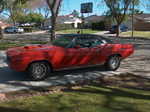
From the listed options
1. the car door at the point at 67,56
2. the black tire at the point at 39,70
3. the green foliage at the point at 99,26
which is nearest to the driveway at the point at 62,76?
the black tire at the point at 39,70

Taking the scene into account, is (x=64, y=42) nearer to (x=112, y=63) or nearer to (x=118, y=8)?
(x=112, y=63)

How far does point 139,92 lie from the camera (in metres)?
6.43

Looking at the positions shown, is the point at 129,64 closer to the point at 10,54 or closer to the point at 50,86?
the point at 50,86

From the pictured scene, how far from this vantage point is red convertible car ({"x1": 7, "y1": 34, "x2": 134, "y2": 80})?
7312 millimetres

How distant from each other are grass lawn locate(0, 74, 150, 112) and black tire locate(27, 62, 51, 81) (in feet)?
4.81

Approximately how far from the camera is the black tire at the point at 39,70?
7453mm

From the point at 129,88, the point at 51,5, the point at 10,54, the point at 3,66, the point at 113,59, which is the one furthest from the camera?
the point at 51,5

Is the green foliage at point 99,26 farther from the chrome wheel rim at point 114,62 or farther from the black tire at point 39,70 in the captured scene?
the black tire at point 39,70

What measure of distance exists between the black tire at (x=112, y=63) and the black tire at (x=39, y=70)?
245 centimetres

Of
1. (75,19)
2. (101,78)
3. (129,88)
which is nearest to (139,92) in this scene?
(129,88)

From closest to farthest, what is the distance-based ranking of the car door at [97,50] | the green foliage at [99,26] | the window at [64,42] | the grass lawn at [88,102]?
the grass lawn at [88,102]
the window at [64,42]
the car door at [97,50]
the green foliage at [99,26]

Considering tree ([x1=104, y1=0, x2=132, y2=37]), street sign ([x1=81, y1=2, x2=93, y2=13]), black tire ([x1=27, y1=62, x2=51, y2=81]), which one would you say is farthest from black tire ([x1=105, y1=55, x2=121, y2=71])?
tree ([x1=104, y1=0, x2=132, y2=37])

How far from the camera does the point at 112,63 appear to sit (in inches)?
360

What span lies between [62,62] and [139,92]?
8.93ft
